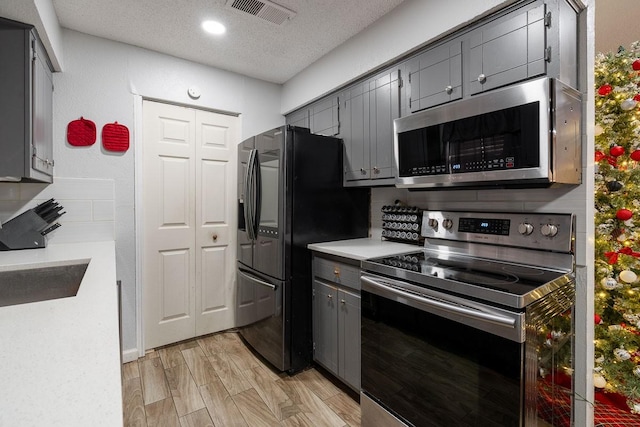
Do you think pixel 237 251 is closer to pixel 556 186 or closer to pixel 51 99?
pixel 51 99

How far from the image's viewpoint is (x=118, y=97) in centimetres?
247

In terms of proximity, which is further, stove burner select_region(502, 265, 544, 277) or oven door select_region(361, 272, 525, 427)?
stove burner select_region(502, 265, 544, 277)

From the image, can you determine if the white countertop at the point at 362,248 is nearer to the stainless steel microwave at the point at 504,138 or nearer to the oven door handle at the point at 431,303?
the oven door handle at the point at 431,303

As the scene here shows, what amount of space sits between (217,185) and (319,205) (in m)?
1.10

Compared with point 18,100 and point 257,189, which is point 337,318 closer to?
point 257,189

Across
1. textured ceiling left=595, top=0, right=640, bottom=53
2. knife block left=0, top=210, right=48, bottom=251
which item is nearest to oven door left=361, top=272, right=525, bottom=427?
knife block left=0, top=210, right=48, bottom=251

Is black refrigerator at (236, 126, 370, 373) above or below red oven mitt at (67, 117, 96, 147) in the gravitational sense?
below

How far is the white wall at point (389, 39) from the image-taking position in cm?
174

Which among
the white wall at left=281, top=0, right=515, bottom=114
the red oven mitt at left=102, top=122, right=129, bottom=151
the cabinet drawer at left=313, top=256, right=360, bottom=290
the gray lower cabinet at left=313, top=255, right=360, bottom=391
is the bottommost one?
the gray lower cabinet at left=313, top=255, right=360, bottom=391

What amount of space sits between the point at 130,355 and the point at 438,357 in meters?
2.33

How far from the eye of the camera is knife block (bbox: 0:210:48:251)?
6.34 ft

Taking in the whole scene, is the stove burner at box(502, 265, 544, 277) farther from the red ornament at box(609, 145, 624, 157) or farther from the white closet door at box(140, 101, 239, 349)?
the white closet door at box(140, 101, 239, 349)

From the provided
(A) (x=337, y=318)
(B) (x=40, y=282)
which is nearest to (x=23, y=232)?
(B) (x=40, y=282)

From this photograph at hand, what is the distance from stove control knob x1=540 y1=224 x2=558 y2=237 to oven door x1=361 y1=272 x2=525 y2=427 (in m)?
0.63
